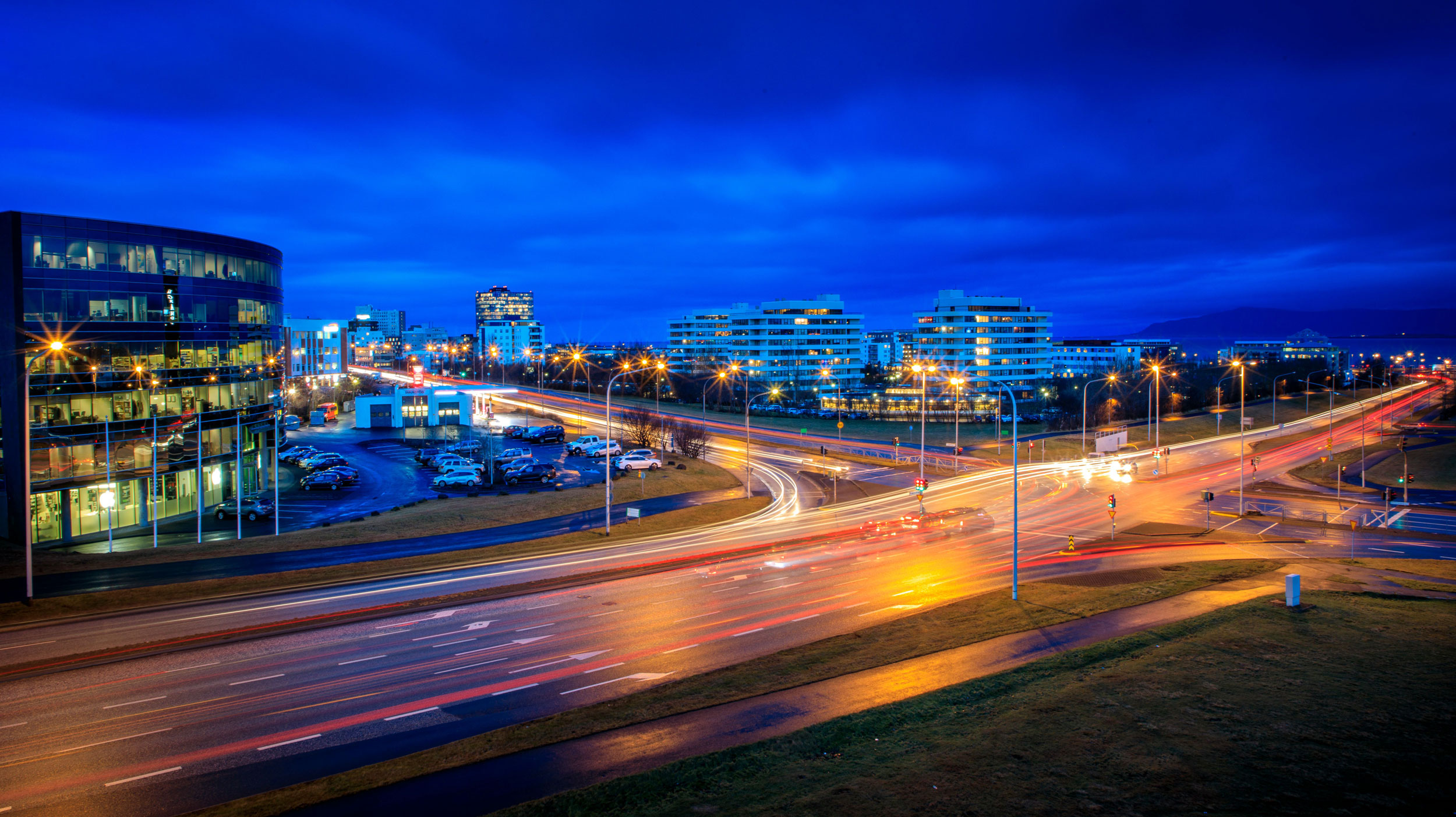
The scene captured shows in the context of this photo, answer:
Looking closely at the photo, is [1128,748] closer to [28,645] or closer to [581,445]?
[28,645]

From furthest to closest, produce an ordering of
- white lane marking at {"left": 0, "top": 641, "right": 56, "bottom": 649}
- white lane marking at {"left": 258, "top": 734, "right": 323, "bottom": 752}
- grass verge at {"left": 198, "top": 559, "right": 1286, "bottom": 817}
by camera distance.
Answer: white lane marking at {"left": 0, "top": 641, "right": 56, "bottom": 649} → white lane marking at {"left": 258, "top": 734, "right": 323, "bottom": 752} → grass verge at {"left": 198, "top": 559, "right": 1286, "bottom": 817}

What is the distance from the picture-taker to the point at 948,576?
84.1ft

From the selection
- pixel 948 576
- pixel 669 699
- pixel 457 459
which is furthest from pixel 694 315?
pixel 669 699

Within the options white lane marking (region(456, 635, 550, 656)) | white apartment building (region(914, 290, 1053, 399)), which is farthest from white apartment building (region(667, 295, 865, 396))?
white lane marking (region(456, 635, 550, 656))

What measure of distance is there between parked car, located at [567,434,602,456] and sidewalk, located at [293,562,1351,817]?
45.9 meters

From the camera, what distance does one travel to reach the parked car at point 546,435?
65.8 metres

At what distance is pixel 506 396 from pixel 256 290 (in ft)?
174

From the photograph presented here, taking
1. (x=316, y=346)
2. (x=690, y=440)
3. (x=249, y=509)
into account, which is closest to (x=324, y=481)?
(x=249, y=509)

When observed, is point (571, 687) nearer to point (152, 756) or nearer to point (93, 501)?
point (152, 756)

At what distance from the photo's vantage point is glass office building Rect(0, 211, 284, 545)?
111 feet

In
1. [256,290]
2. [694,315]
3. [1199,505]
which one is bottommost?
[1199,505]

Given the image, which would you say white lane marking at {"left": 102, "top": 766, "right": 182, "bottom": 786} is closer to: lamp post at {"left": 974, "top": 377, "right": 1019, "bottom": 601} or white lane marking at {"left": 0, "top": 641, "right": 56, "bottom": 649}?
white lane marking at {"left": 0, "top": 641, "right": 56, "bottom": 649}

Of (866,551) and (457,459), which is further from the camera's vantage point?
(457,459)

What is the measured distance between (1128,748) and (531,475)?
134 ft
